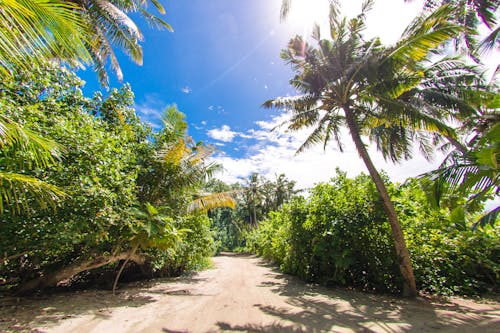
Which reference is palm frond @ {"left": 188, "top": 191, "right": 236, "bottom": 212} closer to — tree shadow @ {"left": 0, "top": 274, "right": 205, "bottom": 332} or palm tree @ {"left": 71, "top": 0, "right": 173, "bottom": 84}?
tree shadow @ {"left": 0, "top": 274, "right": 205, "bottom": 332}

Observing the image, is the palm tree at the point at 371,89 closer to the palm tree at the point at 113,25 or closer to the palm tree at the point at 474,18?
the palm tree at the point at 474,18

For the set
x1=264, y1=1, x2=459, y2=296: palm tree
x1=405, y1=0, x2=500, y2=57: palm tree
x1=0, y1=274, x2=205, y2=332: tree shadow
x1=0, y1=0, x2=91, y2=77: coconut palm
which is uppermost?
x1=405, y1=0, x2=500, y2=57: palm tree

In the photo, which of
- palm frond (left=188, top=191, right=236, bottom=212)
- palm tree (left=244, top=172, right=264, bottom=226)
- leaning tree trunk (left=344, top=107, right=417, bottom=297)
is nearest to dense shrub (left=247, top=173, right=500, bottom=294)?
leaning tree trunk (left=344, top=107, right=417, bottom=297)

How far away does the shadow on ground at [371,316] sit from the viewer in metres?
3.69

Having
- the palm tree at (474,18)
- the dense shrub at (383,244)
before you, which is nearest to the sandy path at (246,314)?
the dense shrub at (383,244)

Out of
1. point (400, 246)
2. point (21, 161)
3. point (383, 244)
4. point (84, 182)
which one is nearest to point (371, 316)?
point (400, 246)

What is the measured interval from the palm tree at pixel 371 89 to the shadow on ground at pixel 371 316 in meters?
1.12

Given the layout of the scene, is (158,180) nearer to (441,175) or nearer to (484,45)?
(441,175)

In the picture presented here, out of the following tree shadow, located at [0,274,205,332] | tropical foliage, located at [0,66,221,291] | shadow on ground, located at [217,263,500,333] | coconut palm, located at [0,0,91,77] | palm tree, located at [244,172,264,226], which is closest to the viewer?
coconut palm, located at [0,0,91,77]

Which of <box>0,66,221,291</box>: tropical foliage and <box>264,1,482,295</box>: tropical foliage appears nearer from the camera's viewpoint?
<box>0,66,221,291</box>: tropical foliage

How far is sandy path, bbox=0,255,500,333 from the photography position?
12.3ft

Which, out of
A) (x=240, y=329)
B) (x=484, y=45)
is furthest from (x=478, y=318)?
(x=484, y=45)

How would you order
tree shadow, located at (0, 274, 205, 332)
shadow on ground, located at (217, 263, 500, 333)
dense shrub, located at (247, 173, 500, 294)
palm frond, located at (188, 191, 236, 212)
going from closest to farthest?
shadow on ground, located at (217, 263, 500, 333)
tree shadow, located at (0, 274, 205, 332)
dense shrub, located at (247, 173, 500, 294)
palm frond, located at (188, 191, 236, 212)

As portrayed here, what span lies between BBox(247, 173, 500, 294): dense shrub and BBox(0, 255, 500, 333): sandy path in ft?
2.71
